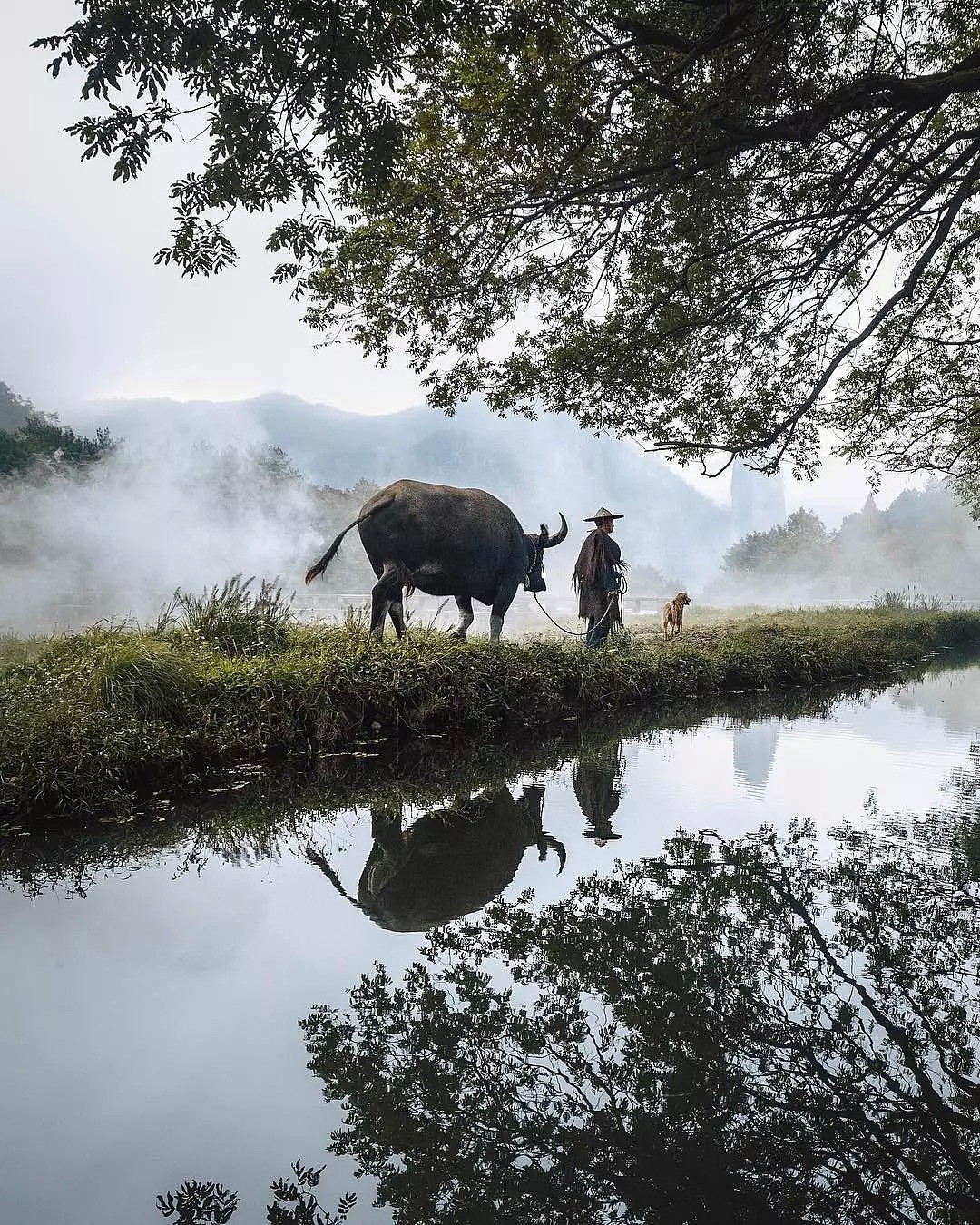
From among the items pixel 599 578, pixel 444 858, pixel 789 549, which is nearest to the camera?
pixel 444 858

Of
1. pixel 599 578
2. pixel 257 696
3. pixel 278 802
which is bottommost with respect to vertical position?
pixel 278 802

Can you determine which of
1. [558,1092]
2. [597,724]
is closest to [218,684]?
[597,724]

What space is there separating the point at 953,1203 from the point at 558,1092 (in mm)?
839

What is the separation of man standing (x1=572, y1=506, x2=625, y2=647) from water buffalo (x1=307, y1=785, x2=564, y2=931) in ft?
21.8

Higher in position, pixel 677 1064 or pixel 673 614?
pixel 673 614

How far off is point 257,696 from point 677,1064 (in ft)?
14.7

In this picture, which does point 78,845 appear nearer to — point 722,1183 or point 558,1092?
point 558,1092

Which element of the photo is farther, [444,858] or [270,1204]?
[444,858]

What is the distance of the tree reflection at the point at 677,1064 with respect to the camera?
5.17ft

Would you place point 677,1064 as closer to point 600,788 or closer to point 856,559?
point 600,788

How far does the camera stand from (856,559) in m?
65.7

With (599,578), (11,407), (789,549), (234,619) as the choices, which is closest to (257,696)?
(234,619)

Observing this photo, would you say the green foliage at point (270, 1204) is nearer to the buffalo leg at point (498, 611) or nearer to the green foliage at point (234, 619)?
the green foliage at point (234, 619)

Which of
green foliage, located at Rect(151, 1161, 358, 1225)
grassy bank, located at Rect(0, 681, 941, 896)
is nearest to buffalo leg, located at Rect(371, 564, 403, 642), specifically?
grassy bank, located at Rect(0, 681, 941, 896)
